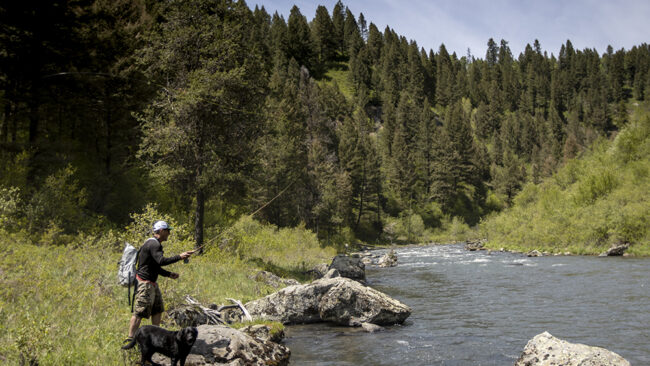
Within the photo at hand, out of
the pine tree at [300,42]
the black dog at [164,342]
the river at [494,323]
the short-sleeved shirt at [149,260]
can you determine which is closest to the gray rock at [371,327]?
the river at [494,323]

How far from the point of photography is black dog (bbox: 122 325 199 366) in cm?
555

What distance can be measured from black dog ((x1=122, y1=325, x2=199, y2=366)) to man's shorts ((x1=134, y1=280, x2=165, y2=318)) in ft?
2.03

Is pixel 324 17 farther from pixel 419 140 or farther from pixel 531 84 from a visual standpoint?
pixel 531 84

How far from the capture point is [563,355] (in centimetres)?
688

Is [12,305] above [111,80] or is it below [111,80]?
below

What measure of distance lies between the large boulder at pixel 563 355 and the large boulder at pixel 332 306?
4985 mm

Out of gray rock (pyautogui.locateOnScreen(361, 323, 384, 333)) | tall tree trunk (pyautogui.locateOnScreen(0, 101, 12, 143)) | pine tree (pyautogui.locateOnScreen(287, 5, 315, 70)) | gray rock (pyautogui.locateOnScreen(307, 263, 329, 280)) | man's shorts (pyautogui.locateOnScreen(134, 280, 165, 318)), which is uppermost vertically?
pine tree (pyautogui.locateOnScreen(287, 5, 315, 70))

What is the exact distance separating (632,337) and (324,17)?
13289cm

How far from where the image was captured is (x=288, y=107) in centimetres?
5684

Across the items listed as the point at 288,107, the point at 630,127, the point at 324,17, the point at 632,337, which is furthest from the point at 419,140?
the point at 632,337

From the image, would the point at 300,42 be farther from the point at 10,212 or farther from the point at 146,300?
the point at 146,300

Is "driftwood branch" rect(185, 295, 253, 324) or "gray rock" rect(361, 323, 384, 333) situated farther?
"gray rock" rect(361, 323, 384, 333)

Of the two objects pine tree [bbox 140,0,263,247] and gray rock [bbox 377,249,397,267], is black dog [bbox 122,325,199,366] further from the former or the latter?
gray rock [bbox 377,249,397,267]

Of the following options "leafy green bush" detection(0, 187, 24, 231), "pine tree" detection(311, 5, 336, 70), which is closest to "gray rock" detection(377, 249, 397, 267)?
"leafy green bush" detection(0, 187, 24, 231)
